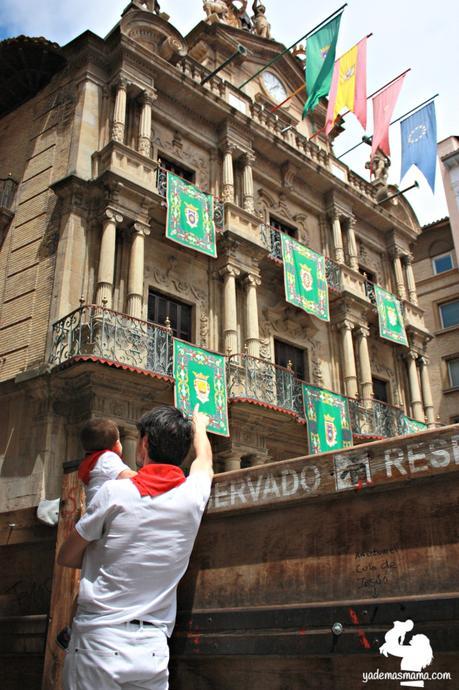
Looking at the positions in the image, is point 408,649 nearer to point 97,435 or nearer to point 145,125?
point 97,435

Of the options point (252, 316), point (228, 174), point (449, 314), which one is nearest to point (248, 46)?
point (228, 174)

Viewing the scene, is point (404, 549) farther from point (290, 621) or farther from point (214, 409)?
point (214, 409)

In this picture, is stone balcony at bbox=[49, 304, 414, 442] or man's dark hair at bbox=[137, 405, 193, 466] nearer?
man's dark hair at bbox=[137, 405, 193, 466]

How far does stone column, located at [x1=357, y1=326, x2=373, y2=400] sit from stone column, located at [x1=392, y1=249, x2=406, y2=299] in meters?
3.50

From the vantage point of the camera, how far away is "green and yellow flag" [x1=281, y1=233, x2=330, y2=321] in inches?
663

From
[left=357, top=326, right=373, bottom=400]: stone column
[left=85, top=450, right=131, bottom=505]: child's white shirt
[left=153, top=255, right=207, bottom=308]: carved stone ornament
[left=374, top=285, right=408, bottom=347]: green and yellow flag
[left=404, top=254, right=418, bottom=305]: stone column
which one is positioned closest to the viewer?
[left=85, top=450, right=131, bottom=505]: child's white shirt

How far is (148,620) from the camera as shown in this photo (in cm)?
239

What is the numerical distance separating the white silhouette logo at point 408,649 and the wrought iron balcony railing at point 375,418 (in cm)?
1419

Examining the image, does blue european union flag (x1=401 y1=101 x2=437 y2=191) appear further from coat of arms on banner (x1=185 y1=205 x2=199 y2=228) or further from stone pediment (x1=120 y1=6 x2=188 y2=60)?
stone pediment (x1=120 y1=6 x2=188 y2=60)

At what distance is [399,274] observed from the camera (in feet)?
74.5

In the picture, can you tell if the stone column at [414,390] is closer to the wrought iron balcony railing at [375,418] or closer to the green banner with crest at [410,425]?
the green banner with crest at [410,425]

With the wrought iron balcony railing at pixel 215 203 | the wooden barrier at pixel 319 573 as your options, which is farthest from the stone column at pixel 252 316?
the wooden barrier at pixel 319 573

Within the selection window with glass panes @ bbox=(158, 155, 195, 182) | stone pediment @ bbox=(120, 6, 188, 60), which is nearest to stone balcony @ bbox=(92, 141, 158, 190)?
window with glass panes @ bbox=(158, 155, 195, 182)

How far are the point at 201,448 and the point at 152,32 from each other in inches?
637
